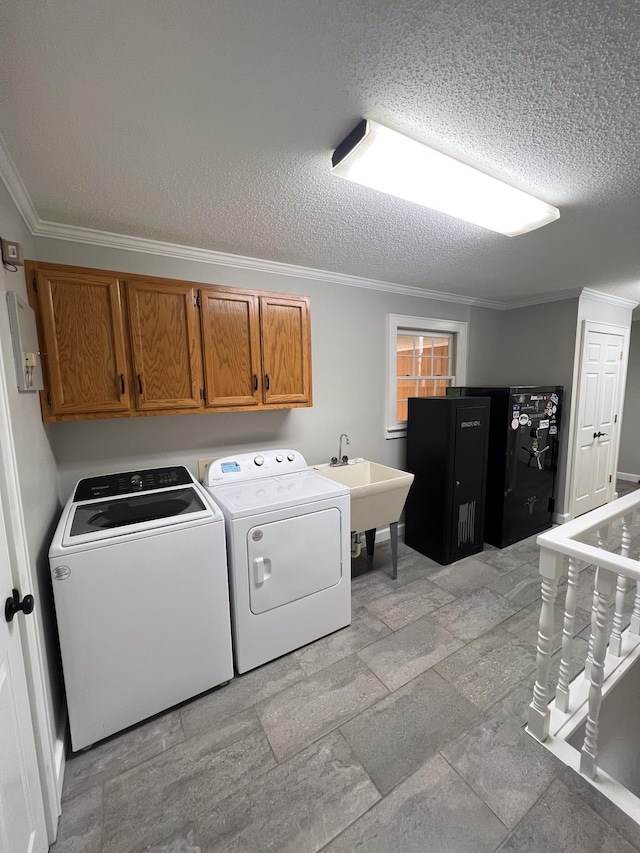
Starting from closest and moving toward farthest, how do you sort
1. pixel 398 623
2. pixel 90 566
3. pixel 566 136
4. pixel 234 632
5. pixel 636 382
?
1. pixel 566 136
2. pixel 90 566
3. pixel 234 632
4. pixel 398 623
5. pixel 636 382

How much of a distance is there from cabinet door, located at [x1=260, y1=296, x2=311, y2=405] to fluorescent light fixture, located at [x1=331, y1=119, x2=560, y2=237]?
38.9 inches

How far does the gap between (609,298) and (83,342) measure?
491 cm

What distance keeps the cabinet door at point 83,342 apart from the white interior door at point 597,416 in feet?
13.8

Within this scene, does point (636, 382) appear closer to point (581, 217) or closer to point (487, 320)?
point (487, 320)

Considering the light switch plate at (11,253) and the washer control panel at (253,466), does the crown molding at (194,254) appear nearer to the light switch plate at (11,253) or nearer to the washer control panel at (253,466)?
the light switch plate at (11,253)

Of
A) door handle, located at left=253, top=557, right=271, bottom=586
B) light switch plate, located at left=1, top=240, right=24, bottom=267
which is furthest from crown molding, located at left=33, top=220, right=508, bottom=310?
door handle, located at left=253, top=557, right=271, bottom=586

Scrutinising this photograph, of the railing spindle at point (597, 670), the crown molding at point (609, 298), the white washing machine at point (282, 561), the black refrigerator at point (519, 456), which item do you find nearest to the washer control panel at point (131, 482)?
the white washing machine at point (282, 561)

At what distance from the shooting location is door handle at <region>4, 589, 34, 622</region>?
0.98 metres

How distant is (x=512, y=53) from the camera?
926mm

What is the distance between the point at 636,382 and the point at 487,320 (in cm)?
→ 296

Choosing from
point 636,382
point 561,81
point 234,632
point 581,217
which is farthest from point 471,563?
point 636,382

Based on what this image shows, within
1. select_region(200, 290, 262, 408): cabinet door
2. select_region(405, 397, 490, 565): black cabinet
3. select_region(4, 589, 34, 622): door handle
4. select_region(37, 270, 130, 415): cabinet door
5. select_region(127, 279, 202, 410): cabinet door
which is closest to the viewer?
select_region(4, 589, 34, 622): door handle

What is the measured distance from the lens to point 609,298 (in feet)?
12.1

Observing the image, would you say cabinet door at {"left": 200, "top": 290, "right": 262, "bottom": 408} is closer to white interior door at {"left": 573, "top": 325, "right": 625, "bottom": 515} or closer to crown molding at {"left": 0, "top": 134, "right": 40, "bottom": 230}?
crown molding at {"left": 0, "top": 134, "right": 40, "bottom": 230}
